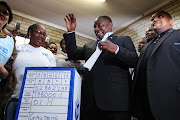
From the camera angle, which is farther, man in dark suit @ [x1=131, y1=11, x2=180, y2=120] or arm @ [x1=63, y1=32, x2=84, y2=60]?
arm @ [x1=63, y1=32, x2=84, y2=60]

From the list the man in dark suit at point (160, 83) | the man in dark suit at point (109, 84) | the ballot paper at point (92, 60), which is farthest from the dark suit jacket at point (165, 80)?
the ballot paper at point (92, 60)

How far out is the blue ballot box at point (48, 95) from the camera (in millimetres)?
847

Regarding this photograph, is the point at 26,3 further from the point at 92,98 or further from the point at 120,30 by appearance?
the point at 92,98

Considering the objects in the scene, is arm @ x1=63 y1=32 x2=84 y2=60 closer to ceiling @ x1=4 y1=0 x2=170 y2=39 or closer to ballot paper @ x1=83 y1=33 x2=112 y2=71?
ballot paper @ x1=83 y1=33 x2=112 y2=71

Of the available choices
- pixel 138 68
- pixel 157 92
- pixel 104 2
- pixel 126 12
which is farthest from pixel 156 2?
pixel 157 92

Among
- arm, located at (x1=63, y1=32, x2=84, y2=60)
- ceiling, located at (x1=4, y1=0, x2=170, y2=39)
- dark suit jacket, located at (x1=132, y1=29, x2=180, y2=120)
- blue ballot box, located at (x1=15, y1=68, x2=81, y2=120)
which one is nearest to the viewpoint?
blue ballot box, located at (x1=15, y1=68, x2=81, y2=120)

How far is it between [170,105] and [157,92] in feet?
0.43

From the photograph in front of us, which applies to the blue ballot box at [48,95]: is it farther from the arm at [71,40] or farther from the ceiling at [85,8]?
the ceiling at [85,8]

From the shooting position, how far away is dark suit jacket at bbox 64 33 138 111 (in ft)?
3.92

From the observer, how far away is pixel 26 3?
3988 mm

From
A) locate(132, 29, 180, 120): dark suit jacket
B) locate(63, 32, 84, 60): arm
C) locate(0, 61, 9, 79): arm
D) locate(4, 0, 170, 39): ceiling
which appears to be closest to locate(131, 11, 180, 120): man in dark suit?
locate(132, 29, 180, 120): dark suit jacket

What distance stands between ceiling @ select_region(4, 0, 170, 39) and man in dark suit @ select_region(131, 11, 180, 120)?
2.75 m

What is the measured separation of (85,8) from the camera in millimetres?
4109

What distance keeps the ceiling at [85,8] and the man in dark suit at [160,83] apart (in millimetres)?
2752
